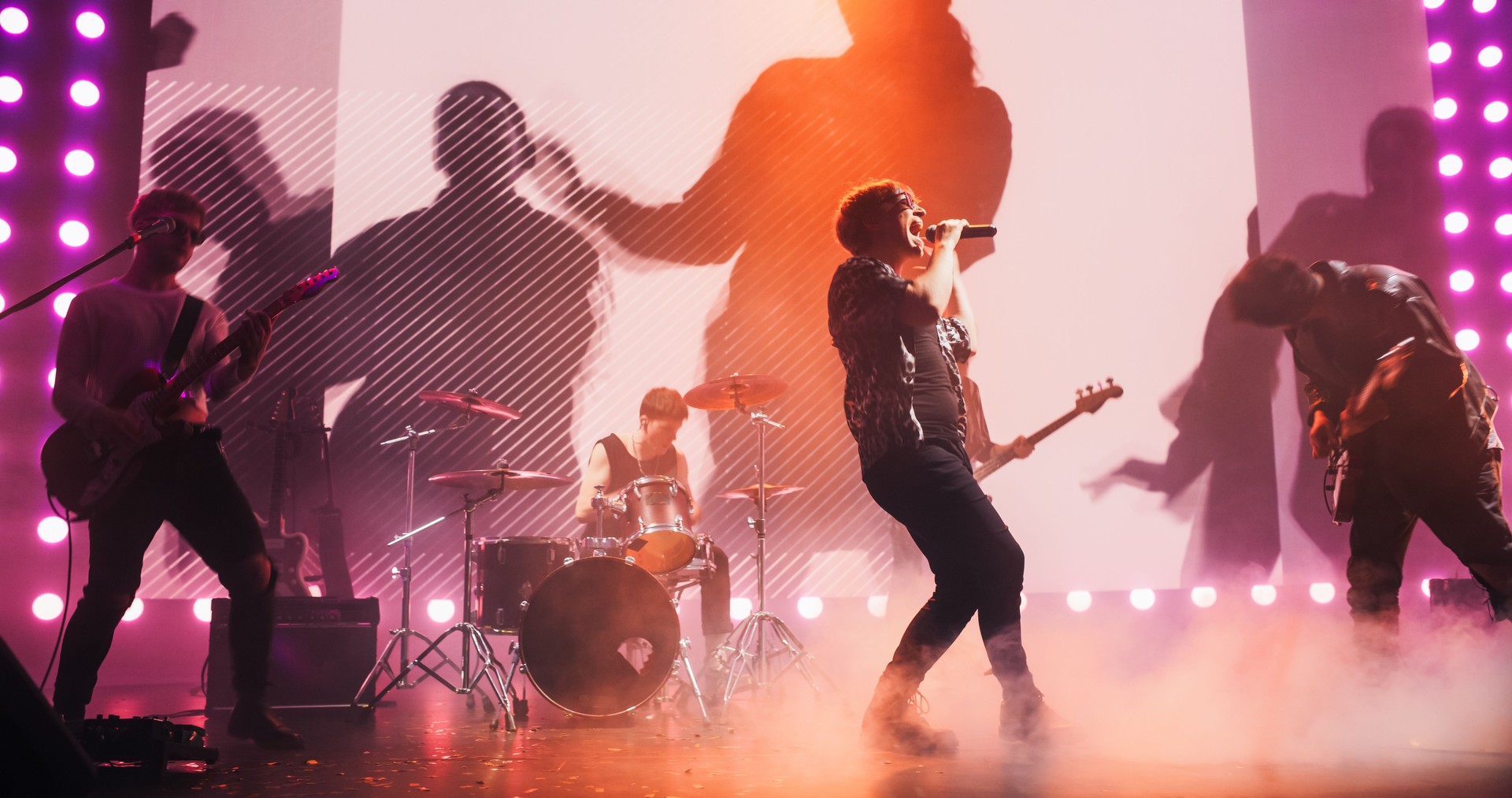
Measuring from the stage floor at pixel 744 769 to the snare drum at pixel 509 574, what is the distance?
81 centimetres

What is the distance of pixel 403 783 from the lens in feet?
7.73

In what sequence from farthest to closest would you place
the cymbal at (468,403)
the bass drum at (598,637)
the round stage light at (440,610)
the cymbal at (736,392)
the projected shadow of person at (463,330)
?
the projected shadow of person at (463,330)
the round stage light at (440,610)
the cymbal at (736,392)
the cymbal at (468,403)
the bass drum at (598,637)

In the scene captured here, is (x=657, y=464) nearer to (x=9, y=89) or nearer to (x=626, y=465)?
(x=626, y=465)

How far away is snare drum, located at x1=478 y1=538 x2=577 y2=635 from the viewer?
4.31 m

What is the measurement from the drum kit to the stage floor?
25 cm

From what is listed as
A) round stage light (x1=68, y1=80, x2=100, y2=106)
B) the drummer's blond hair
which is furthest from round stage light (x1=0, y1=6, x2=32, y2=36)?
the drummer's blond hair

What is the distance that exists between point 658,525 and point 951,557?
1.87 metres

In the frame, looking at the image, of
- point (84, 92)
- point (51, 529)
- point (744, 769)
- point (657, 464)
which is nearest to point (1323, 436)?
point (744, 769)

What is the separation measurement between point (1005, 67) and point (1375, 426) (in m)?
4.19

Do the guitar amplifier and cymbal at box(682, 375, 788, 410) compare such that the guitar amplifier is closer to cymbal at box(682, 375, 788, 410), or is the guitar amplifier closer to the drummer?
the drummer

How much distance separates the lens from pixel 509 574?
4.33 metres

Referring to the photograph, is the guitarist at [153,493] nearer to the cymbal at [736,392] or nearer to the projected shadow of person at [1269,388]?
the cymbal at [736,392]

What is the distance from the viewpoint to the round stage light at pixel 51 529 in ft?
16.4

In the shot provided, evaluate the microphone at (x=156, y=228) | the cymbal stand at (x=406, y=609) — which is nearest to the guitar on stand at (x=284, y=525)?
the cymbal stand at (x=406, y=609)
